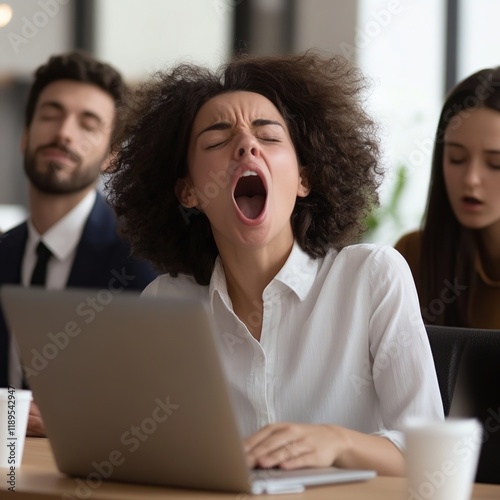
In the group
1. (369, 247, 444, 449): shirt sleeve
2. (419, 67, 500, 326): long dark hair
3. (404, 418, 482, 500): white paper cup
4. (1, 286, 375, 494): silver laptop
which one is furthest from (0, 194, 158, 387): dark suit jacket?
(404, 418, 482, 500): white paper cup

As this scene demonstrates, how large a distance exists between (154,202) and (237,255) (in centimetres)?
33

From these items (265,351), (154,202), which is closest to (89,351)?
(265,351)

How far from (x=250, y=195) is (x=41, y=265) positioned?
4.32 feet

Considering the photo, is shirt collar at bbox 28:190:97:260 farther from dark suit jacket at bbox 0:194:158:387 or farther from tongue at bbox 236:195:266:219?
tongue at bbox 236:195:266:219

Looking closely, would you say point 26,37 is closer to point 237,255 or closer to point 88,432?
point 237,255

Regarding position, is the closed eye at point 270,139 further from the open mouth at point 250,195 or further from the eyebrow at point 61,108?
the eyebrow at point 61,108

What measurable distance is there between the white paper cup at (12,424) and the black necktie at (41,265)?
166cm

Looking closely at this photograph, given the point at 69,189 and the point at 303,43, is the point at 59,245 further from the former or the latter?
the point at 303,43

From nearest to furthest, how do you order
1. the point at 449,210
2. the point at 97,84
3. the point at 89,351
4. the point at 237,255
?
the point at 89,351
the point at 237,255
the point at 449,210
the point at 97,84

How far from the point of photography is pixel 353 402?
74.7 inches

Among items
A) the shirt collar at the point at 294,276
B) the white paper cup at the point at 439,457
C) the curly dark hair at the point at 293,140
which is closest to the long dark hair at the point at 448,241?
the curly dark hair at the point at 293,140

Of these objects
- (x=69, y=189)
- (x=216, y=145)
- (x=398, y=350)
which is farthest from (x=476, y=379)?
Answer: (x=69, y=189)

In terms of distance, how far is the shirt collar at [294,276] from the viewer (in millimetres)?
1954

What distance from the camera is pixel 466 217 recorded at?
284 cm
